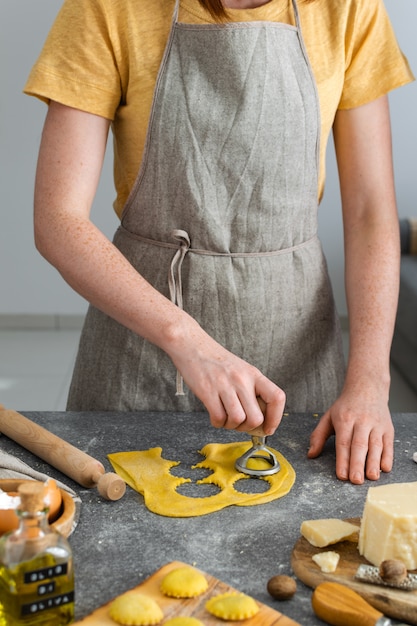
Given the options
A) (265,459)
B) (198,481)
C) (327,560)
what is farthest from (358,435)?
(327,560)

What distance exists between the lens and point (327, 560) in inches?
36.8

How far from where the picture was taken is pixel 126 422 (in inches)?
54.5

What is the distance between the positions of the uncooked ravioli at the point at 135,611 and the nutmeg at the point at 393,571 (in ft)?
0.80

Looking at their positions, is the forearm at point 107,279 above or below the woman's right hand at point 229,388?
above

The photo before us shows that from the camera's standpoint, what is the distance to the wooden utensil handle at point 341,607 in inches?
32.4

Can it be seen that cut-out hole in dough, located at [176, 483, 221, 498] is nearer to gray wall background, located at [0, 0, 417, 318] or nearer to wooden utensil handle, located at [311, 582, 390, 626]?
wooden utensil handle, located at [311, 582, 390, 626]

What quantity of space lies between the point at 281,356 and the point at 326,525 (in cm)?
59

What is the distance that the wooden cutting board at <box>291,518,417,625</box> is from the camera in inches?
33.9

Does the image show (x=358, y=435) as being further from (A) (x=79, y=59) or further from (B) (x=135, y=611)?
(A) (x=79, y=59)

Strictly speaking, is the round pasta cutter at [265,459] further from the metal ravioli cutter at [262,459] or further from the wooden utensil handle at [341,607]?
the wooden utensil handle at [341,607]

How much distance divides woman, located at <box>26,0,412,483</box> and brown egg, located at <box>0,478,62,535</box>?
396 millimetres

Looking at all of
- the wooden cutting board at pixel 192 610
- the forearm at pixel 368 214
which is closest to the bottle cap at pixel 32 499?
the wooden cutting board at pixel 192 610

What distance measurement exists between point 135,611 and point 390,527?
0.30 metres

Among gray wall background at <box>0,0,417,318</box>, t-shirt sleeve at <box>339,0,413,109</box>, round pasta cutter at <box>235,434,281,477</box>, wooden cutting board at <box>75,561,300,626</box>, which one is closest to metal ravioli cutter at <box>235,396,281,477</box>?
round pasta cutter at <box>235,434,281,477</box>
